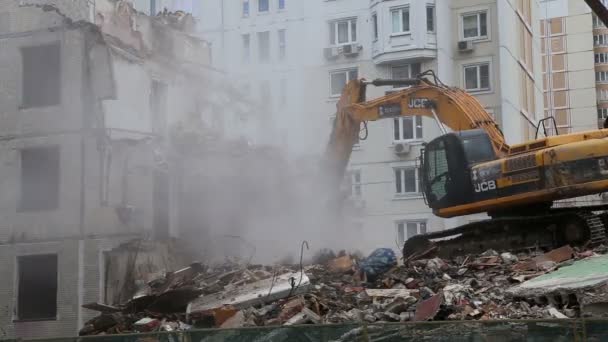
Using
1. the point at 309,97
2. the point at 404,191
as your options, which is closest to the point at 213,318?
the point at 309,97

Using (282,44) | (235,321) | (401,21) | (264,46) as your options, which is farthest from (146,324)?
(401,21)

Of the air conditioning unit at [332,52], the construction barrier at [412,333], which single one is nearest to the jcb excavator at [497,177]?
the construction barrier at [412,333]

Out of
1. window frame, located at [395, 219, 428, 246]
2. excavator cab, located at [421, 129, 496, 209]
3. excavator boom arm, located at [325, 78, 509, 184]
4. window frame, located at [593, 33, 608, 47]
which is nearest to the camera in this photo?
excavator cab, located at [421, 129, 496, 209]

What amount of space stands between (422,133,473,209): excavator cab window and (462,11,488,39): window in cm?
1887

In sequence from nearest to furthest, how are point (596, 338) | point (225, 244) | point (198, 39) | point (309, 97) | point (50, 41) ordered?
point (596, 338) < point (50, 41) < point (225, 244) < point (198, 39) < point (309, 97)

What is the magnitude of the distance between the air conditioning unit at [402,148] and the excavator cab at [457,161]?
16.4 m

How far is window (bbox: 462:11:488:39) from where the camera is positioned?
33219mm

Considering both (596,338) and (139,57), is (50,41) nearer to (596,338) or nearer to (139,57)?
(139,57)

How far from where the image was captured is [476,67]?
33.3 metres

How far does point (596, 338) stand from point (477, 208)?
7.71 meters

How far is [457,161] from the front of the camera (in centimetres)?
1501

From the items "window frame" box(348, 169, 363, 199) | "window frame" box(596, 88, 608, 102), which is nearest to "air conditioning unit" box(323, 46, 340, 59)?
"window frame" box(348, 169, 363, 199)

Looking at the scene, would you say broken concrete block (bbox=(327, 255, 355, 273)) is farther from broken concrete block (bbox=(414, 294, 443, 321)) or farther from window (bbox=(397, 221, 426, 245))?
window (bbox=(397, 221, 426, 245))

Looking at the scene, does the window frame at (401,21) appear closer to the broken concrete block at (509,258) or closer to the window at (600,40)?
the broken concrete block at (509,258)
